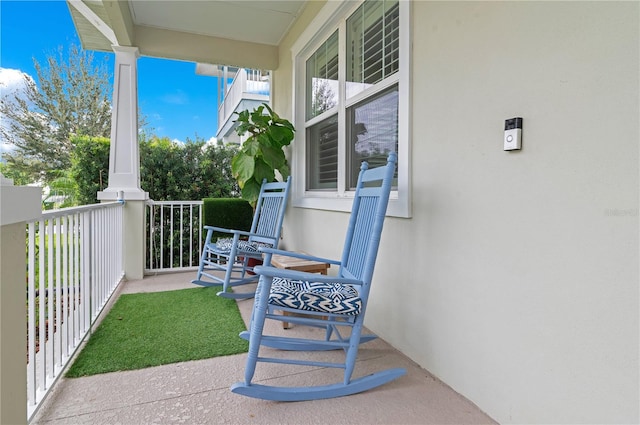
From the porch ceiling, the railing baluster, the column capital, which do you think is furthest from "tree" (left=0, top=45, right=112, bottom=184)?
the railing baluster

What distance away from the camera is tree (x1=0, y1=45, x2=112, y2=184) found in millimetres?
8062

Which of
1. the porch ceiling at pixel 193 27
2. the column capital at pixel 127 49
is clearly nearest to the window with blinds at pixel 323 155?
the porch ceiling at pixel 193 27

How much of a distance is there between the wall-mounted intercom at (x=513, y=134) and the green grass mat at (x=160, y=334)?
1.76m

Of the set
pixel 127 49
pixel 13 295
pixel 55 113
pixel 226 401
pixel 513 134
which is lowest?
pixel 226 401

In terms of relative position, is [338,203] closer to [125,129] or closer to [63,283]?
[63,283]

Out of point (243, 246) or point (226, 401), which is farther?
point (243, 246)

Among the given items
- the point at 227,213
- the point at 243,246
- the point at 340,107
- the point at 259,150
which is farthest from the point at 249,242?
the point at 340,107

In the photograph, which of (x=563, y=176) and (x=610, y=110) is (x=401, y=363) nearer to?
(x=563, y=176)

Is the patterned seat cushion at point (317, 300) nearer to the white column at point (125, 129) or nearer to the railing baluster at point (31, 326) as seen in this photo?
the railing baluster at point (31, 326)

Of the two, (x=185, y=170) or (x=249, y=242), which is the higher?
(x=185, y=170)

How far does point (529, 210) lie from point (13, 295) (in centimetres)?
164

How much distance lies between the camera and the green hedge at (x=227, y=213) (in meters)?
4.24

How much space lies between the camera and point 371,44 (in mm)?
2535

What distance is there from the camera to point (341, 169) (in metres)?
2.92
